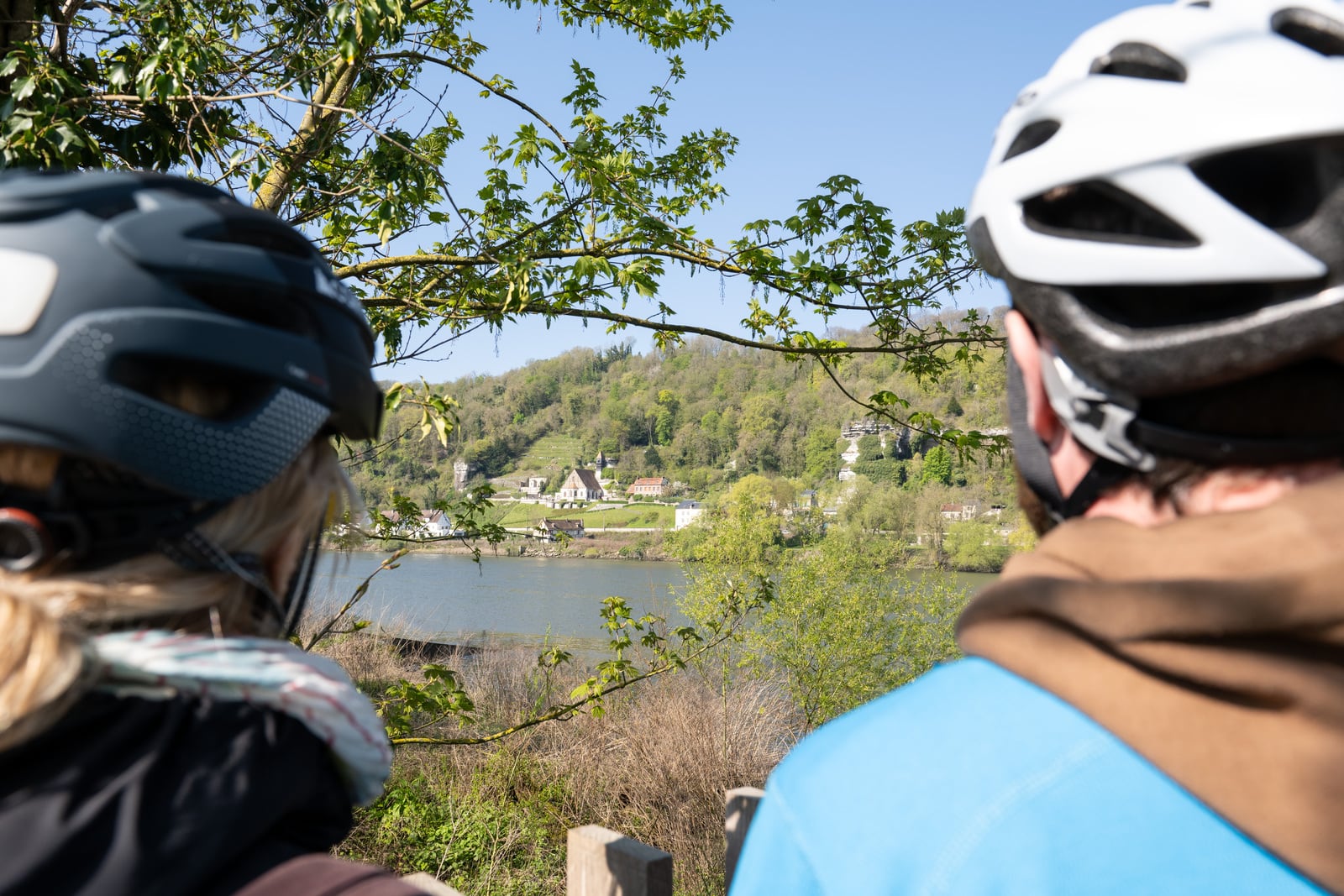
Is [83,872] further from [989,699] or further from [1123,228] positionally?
[1123,228]

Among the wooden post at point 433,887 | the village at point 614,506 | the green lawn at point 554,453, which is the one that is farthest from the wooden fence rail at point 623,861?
the green lawn at point 554,453

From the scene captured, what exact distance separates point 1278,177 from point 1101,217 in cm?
17

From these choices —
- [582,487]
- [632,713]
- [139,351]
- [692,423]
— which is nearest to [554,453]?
[582,487]

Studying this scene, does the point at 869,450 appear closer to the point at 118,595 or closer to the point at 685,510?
the point at 685,510

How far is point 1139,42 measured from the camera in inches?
42.9

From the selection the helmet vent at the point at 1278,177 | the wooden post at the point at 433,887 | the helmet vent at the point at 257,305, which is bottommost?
Answer: the wooden post at the point at 433,887

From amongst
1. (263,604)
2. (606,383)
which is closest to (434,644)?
(263,604)

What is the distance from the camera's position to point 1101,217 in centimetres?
102

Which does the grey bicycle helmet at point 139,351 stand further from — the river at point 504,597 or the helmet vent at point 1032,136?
the river at point 504,597

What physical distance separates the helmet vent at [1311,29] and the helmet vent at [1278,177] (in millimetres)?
255

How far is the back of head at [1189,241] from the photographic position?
2.77 ft

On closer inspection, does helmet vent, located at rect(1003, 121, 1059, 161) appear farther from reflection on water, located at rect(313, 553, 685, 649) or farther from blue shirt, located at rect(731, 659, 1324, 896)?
reflection on water, located at rect(313, 553, 685, 649)

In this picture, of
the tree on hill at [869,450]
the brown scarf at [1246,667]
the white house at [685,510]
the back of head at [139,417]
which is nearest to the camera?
the brown scarf at [1246,667]

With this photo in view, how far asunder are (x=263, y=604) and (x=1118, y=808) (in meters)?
1.02
